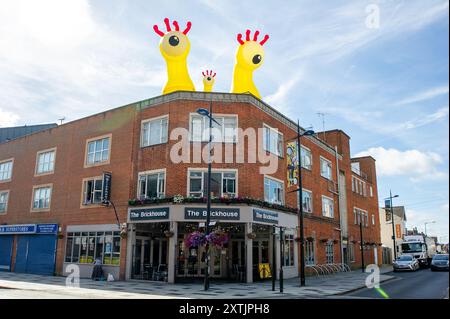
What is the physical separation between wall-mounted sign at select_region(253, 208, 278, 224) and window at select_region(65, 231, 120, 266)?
28.4 ft

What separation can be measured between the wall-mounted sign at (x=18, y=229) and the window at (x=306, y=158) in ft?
69.3

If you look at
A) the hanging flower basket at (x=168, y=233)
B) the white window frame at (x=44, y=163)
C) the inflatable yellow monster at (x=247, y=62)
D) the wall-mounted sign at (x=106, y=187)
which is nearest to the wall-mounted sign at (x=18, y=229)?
the white window frame at (x=44, y=163)

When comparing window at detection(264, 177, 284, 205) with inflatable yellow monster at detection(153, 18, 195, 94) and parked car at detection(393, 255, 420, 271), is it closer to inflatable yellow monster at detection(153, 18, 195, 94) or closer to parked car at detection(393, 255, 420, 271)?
inflatable yellow monster at detection(153, 18, 195, 94)

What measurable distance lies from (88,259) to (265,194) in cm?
1223

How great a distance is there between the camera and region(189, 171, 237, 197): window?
23016 millimetres

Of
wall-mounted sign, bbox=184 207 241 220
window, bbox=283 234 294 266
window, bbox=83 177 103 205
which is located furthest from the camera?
window, bbox=283 234 294 266

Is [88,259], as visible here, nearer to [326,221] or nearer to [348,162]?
[326,221]

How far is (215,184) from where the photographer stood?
76.4 ft

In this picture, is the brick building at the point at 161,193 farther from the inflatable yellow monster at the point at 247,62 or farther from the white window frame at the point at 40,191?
the inflatable yellow monster at the point at 247,62

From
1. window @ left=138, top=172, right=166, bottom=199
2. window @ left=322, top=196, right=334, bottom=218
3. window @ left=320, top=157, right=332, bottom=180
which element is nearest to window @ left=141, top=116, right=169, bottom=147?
window @ left=138, top=172, right=166, bottom=199

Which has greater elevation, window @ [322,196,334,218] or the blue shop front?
window @ [322,196,334,218]

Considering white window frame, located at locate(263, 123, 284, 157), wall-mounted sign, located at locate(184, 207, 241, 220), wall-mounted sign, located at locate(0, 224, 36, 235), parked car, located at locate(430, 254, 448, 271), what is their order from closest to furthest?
wall-mounted sign, located at locate(184, 207, 241, 220)
white window frame, located at locate(263, 123, 284, 157)
wall-mounted sign, located at locate(0, 224, 36, 235)
parked car, located at locate(430, 254, 448, 271)

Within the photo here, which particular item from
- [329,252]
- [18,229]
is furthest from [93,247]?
[329,252]

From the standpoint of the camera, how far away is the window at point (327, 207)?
1339 inches
